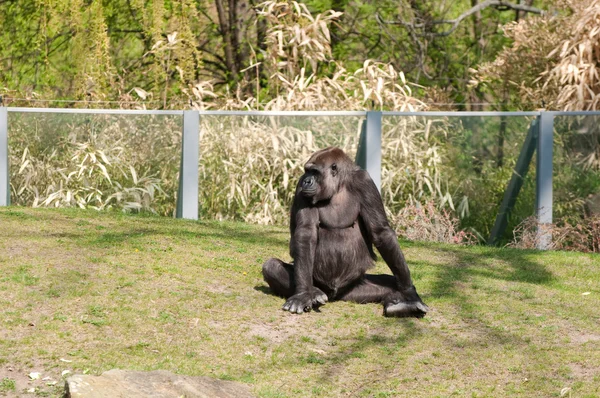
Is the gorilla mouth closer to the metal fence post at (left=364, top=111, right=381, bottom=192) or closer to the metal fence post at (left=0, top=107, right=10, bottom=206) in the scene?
the metal fence post at (left=364, top=111, right=381, bottom=192)

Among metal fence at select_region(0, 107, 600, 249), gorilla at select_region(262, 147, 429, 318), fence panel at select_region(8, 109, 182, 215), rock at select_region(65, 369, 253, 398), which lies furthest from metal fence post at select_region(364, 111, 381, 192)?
rock at select_region(65, 369, 253, 398)

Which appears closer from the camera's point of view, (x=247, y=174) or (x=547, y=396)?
(x=547, y=396)

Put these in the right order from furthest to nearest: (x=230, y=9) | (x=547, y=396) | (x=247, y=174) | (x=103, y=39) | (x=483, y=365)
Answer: (x=230, y=9) → (x=103, y=39) → (x=247, y=174) → (x=483, y=365) → (x=547, y=396)

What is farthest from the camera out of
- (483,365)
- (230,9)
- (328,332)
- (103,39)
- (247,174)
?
(230,9)

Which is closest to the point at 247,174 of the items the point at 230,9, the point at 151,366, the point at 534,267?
the point at 534,267

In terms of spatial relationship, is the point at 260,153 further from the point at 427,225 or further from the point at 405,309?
the point at 405,309

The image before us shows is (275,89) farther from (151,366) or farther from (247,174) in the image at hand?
(151,366)

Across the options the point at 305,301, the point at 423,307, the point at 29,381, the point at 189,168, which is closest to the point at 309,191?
the point at 305,301

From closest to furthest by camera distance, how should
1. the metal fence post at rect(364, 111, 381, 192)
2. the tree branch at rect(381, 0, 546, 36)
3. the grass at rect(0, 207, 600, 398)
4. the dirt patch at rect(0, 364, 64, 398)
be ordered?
1. the dirt patch at rect(0, 364, 64, 398)
2. the grass at rect(0, 207, 600, 398)
3. the metal fence post at rect(364, 111, 381, 192)
4. the tree branch at rect(381, 0, 546, 36)

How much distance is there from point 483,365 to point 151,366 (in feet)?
6.03

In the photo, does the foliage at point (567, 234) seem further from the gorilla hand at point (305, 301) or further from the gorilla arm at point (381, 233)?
the gorilla hand at point (305, 301)

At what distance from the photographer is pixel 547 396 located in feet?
15.1

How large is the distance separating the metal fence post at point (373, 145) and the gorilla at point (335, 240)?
11.8 feet

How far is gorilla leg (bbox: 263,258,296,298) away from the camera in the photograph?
589 centimetres
